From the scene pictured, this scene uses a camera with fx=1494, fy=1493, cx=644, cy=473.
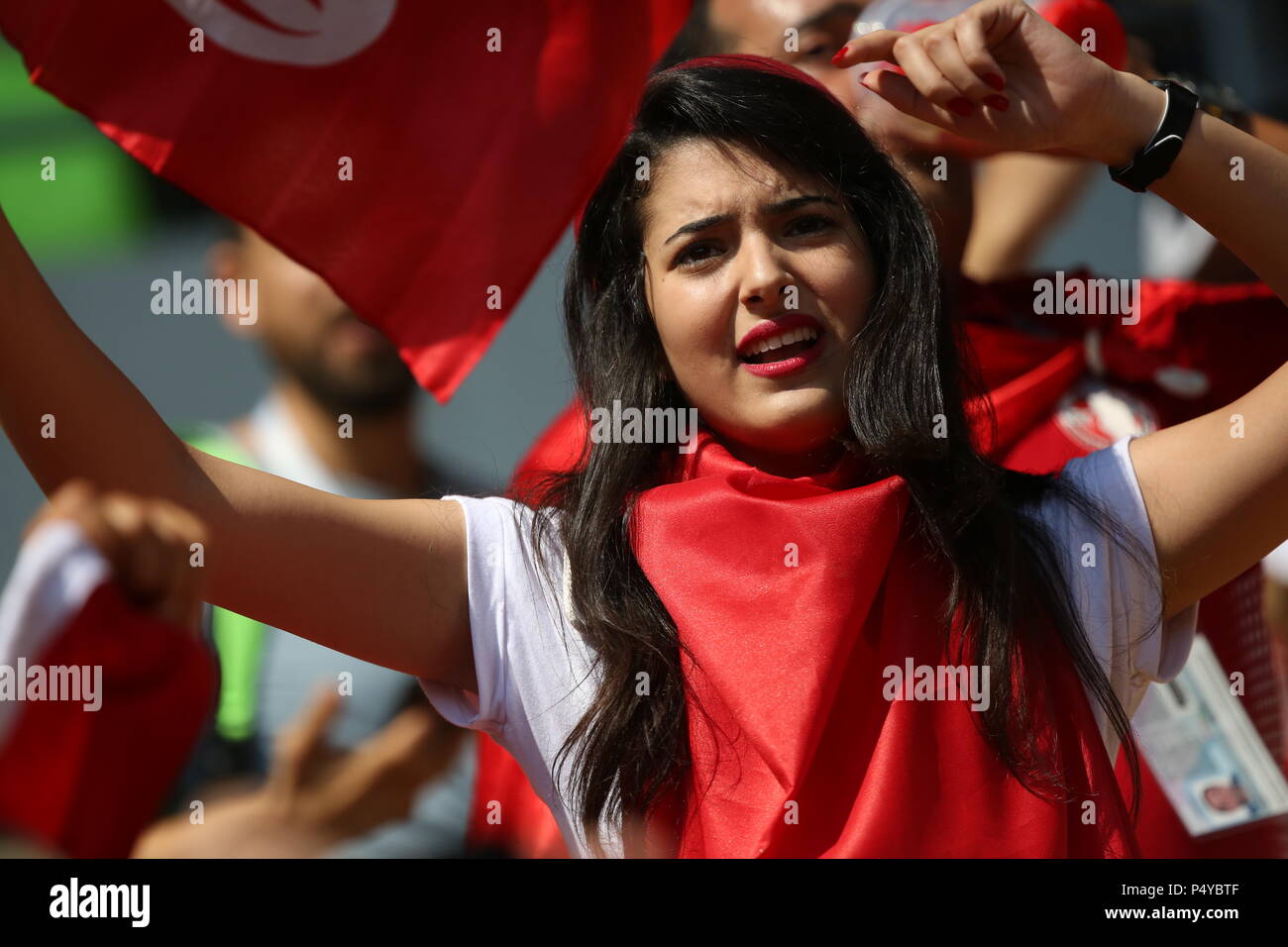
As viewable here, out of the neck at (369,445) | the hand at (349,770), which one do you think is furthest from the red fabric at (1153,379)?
the neck at (369,445)

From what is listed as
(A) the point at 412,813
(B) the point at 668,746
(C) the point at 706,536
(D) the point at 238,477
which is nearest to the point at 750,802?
(B) the point at 668,746

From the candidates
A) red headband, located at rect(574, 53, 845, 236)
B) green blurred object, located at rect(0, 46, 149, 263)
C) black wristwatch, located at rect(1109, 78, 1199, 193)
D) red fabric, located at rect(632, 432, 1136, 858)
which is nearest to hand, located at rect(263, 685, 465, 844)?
red fabric, located at rect(632, 432, 1136, 858)

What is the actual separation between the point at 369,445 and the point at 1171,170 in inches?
77.7

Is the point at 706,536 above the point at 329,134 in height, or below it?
below

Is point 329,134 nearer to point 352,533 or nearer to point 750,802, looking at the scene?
point 352,533

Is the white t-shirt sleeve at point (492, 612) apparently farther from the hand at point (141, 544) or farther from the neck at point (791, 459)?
the hand at point (141, 544)

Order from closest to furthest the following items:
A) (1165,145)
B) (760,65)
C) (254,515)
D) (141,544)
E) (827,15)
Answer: (141,544)
(254,515)
(1165,145)
(760,65)
(827,15)

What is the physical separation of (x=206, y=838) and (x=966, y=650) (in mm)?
1168

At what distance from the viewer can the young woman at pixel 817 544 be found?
1.60 m

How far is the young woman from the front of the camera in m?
1.60

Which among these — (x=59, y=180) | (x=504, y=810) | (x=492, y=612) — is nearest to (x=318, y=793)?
(x=504, y=810)

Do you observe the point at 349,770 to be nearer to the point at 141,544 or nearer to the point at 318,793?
the point at 318,793

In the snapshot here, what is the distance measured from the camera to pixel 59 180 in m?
3.85
